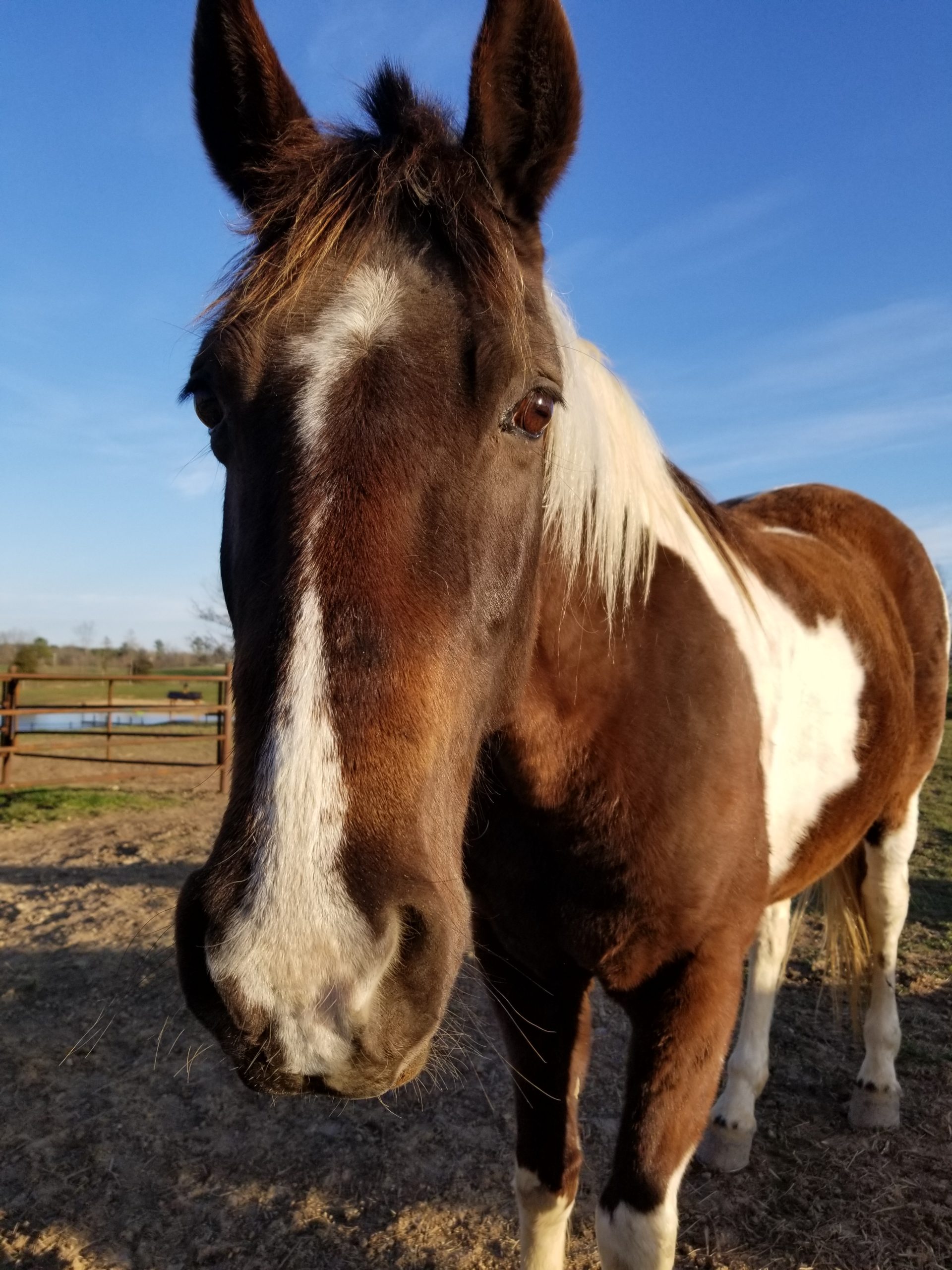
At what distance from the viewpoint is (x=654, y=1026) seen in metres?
1.92

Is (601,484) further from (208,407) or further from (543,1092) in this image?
(543,1092)

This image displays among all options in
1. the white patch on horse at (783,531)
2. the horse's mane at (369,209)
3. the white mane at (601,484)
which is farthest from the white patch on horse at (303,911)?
the white patch on horse at (783,531)

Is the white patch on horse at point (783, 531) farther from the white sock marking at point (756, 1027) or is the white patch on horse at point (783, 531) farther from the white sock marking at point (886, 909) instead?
the white sock marking at point (756, 1027)

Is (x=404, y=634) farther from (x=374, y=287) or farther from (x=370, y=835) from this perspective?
(x=374, y=287)

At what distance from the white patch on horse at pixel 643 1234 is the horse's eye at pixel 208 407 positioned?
203 cm

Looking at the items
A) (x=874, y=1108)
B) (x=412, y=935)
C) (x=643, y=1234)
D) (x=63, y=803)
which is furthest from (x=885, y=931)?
(x=63, y=803)

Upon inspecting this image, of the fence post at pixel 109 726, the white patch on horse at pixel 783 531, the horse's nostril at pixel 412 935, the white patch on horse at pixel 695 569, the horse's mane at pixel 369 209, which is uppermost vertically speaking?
the horse's mane at pixel 369 209

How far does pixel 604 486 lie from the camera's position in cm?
195

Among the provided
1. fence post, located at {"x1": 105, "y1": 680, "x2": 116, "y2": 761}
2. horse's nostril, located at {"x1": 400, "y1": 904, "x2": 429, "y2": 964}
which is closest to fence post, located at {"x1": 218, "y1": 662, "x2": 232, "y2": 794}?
fence post, located at {"x1": 105, "y1": 680, "x2": 116, "y2": 761}

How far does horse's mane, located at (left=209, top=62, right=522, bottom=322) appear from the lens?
138 cm

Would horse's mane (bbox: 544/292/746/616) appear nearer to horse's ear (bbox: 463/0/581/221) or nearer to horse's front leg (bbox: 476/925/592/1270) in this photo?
horse's ear (bbox: 463/0/581/221)

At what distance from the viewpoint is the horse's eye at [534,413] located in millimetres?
1463

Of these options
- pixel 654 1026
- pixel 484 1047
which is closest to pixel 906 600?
pixel 654 1026

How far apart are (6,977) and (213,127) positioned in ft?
15.3
